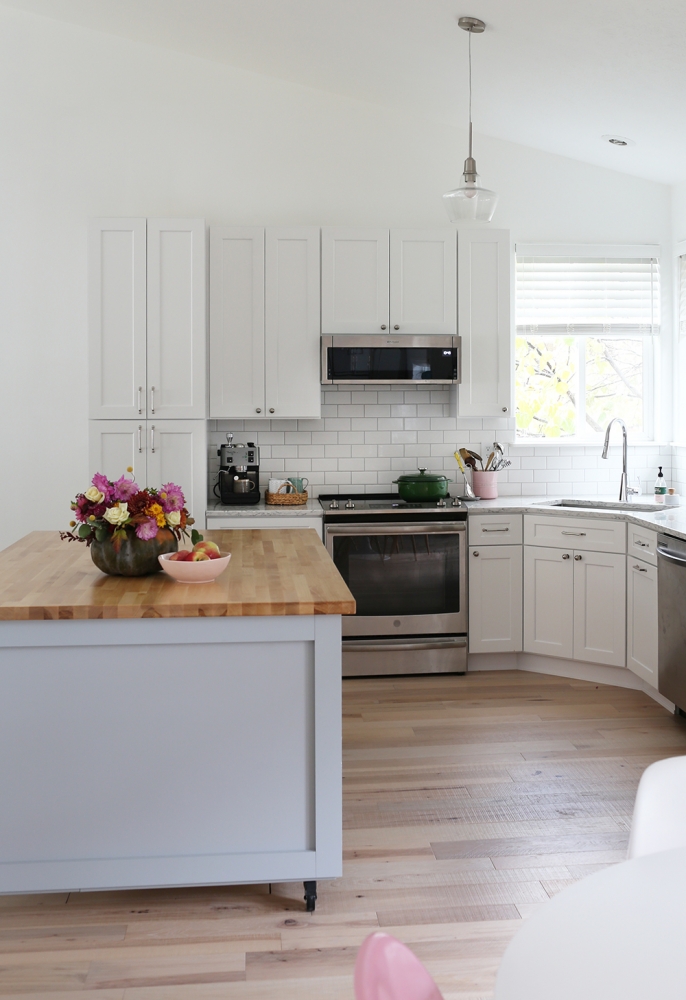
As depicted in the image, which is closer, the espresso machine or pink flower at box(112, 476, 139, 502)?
pink flower at box(112, 476, 139, 502)

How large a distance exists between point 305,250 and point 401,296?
0.60 metres

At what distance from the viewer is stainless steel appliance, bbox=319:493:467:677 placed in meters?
4.71

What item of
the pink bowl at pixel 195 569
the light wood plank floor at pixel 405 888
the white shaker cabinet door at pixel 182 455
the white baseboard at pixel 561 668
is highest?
the white shaker cabinet door at pixel 182 455

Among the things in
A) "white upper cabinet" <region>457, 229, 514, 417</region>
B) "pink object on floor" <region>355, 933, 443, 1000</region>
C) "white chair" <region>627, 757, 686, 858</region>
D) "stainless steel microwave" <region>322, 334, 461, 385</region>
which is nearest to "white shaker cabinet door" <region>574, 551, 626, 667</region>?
"white upper cabinet" <region>457, 229, 514, 417</region>

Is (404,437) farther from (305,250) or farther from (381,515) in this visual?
(305,250)

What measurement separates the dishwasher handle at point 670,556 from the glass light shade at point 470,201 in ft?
5.56

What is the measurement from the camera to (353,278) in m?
4.89

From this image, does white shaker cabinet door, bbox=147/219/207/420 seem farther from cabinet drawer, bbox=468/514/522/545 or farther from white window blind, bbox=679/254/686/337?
white window blind, bbox=679/254/686/337

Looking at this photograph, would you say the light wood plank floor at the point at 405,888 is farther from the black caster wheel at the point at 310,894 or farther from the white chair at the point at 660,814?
the white chair at the point at 660,814

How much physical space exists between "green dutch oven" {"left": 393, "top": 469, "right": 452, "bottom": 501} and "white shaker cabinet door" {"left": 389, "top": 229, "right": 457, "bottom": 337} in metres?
0.83

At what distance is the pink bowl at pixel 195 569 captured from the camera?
8.61 ft

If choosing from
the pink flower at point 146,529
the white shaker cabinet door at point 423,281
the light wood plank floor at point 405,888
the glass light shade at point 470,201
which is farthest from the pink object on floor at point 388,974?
the white shaker cabinet door at point 423,281

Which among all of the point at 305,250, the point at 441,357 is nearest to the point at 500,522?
the point at 441,357

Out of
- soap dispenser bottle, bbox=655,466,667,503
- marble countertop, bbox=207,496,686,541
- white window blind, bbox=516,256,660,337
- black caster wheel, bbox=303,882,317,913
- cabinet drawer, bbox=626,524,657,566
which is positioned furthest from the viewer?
white window blind, bbox=516,256,660,337
